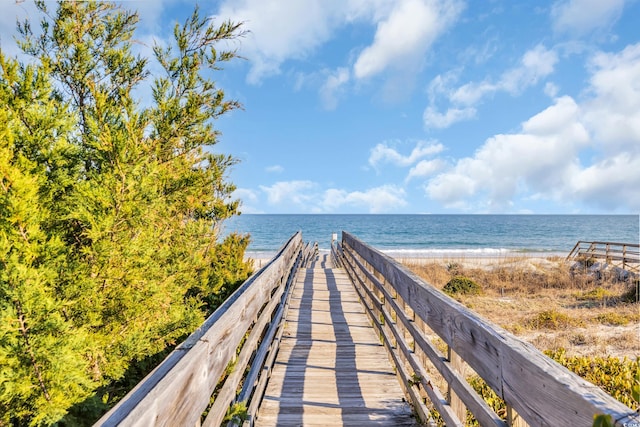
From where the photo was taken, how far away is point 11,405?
2.32 metres

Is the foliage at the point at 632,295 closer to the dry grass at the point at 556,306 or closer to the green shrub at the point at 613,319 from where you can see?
the dry grass at the point at 556,306

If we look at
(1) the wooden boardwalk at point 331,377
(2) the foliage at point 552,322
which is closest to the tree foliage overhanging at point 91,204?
(1) the wooden boardwalk at point 331,377

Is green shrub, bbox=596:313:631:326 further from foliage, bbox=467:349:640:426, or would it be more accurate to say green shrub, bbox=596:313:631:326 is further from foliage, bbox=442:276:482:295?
foliage, bbox=467:349:640:426

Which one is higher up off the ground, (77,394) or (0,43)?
(0,43)

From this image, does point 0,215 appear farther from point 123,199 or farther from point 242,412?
point 242,412

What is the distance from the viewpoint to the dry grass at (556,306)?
26.2 feet

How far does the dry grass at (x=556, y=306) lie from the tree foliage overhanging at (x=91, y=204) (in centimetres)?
740

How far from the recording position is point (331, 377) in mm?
3988

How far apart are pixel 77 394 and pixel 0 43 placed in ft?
8.81

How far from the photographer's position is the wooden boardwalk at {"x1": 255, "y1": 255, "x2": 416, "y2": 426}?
318cm

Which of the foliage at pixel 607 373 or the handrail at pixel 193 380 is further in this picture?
the foliage at pixel 607 373

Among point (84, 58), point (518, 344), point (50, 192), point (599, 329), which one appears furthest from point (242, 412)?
point (599, 329)

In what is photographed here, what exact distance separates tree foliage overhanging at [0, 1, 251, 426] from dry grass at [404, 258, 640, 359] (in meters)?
7.40

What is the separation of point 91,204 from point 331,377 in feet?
9.36
